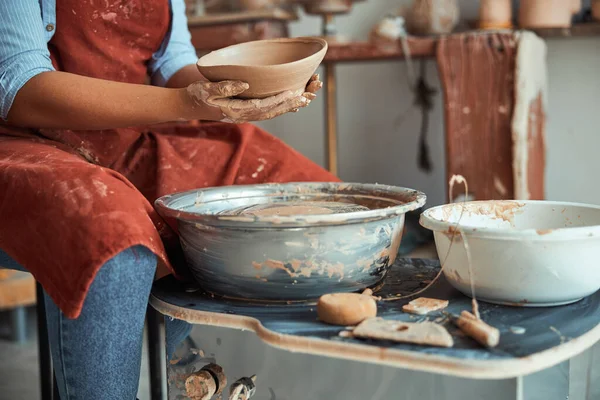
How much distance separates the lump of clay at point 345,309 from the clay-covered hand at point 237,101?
1.15 feet

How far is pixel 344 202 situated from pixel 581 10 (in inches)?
67.2

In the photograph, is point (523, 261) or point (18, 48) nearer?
point (523, 261)

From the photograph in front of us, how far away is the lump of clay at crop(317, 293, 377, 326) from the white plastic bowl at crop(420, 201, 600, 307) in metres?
0.15

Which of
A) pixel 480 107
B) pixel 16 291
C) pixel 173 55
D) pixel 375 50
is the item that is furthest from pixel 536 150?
pixel 16 291

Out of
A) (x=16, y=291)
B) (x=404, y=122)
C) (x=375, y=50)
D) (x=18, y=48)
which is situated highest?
(x=18, y=48)

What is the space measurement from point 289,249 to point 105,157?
0.57m

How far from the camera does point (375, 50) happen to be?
2416 millimetres

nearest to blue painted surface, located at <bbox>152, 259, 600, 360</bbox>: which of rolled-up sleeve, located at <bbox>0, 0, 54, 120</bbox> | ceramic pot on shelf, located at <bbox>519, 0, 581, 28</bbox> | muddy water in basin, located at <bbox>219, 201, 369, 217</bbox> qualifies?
muddy water in basin, located at <bbox>219, 201, 369, 217</bbox>

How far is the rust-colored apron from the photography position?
92 cm

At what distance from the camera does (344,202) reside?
123cm

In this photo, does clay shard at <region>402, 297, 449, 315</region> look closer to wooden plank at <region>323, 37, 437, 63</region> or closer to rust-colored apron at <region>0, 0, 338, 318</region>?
rust-colored apron at <region>0, 0, 338, 318</region>

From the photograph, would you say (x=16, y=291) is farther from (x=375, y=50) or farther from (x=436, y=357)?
(x=436, y=357)

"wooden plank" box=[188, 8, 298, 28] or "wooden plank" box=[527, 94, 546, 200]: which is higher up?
"wooden plank" box=[188, 8, 298, 28]

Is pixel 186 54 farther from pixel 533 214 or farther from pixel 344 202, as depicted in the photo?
pixel 533 214
